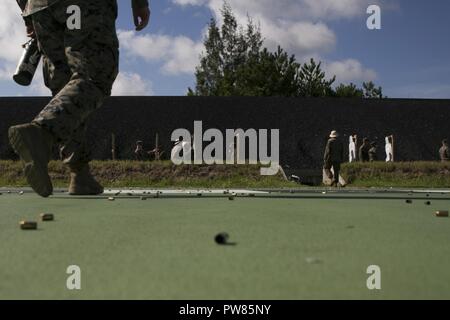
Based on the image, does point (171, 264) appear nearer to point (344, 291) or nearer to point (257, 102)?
point (344, 291)

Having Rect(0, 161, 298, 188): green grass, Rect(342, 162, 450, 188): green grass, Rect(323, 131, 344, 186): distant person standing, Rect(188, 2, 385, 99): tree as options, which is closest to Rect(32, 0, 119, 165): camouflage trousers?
Rect(0, 161, 298, 188): green grass

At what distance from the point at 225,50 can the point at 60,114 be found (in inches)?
1985

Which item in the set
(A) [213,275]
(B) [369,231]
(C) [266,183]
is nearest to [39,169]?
(B) [369,231]

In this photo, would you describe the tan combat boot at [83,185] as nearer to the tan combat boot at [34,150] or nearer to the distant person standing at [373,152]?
the tan combat boot at [34,150]

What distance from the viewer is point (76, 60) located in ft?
15.9

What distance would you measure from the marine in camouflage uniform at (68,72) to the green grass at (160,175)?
7887 mm

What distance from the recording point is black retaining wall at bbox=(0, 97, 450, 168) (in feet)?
91.7

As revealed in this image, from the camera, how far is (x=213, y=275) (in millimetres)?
1831

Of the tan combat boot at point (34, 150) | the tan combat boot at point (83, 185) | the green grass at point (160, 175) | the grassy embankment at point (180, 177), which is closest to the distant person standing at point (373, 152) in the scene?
the grassy embankment at point (180, 177)

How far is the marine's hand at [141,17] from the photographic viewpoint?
18.8 ft

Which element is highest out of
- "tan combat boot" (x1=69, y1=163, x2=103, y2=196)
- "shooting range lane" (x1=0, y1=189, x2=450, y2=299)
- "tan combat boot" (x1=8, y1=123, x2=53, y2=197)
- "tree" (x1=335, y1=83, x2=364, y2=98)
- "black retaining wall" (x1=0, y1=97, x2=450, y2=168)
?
"tree" (x1=335, y1=83, x2=364, y2=98)

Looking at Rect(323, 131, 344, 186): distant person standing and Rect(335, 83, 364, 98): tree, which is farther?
Rect(335, 83, 364, 98): tree

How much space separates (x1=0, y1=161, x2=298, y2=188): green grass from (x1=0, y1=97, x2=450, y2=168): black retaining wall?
42.2ft

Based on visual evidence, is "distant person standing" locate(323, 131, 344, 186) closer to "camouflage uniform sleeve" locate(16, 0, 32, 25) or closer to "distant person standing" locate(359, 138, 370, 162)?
"distant person standing" locate(359, 138, 370, 162)
